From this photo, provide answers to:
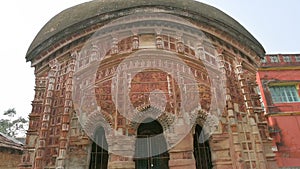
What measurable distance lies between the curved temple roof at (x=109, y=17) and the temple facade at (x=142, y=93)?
0.03 metres

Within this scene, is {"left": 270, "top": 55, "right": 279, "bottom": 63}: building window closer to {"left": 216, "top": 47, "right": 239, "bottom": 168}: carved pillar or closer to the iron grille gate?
{"left": 216, "top": 47, "right": 239, "bottom": 168}: carved pillar

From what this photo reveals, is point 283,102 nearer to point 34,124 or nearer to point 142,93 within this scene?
point 142,93

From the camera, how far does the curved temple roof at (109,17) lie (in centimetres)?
715

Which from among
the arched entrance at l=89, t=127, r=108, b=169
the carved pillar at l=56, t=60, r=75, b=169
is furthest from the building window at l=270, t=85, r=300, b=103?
the carved pillar at l=56, t=60, r=75, b=169

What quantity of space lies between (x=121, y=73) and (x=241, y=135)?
145 inches

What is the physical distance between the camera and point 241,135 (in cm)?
680

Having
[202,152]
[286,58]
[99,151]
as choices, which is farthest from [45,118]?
[286,58]

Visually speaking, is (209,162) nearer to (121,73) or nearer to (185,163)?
(185,163)

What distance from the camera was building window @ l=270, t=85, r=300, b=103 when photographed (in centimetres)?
1073

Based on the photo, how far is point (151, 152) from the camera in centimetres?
617

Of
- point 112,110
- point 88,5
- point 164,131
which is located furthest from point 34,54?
point 164,131

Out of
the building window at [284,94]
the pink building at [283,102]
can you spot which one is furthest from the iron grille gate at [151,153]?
the building window at [284,94]

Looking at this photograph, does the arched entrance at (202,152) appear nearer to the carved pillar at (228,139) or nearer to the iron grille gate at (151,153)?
the carved pillar at (228,139)

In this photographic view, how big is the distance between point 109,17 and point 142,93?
2.50 metres
